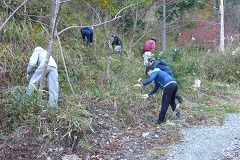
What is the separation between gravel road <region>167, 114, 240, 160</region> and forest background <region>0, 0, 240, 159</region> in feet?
0.91

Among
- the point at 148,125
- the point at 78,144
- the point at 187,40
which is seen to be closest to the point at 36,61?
the point at 78,144

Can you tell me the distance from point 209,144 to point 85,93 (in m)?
2.99

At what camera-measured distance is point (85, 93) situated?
763 centimetres

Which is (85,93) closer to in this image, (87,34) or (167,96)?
→ (167,96)

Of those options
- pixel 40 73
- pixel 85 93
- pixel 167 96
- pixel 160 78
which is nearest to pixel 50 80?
pixel 40 73

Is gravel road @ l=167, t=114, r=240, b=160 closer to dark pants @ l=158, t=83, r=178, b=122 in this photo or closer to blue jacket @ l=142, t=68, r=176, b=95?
dark pants @ l=158, t=83, r=178, b=122

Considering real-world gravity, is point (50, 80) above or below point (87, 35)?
below

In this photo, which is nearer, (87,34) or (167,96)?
(167,96)

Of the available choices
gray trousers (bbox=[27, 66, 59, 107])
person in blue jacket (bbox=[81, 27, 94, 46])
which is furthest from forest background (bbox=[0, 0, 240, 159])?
person in blue jacket (bbox=[81, 27, 94, 46])

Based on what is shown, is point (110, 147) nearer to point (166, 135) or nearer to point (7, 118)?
point (166, 135)

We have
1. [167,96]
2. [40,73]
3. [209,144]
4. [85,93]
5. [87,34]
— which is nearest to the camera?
[209,144]

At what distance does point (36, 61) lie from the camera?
21.8ft

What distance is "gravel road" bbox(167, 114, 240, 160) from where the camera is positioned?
5.66 m

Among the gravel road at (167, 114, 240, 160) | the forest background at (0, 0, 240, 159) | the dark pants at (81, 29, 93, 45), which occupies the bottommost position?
the gravel road at (167, 114, 240, 160)
